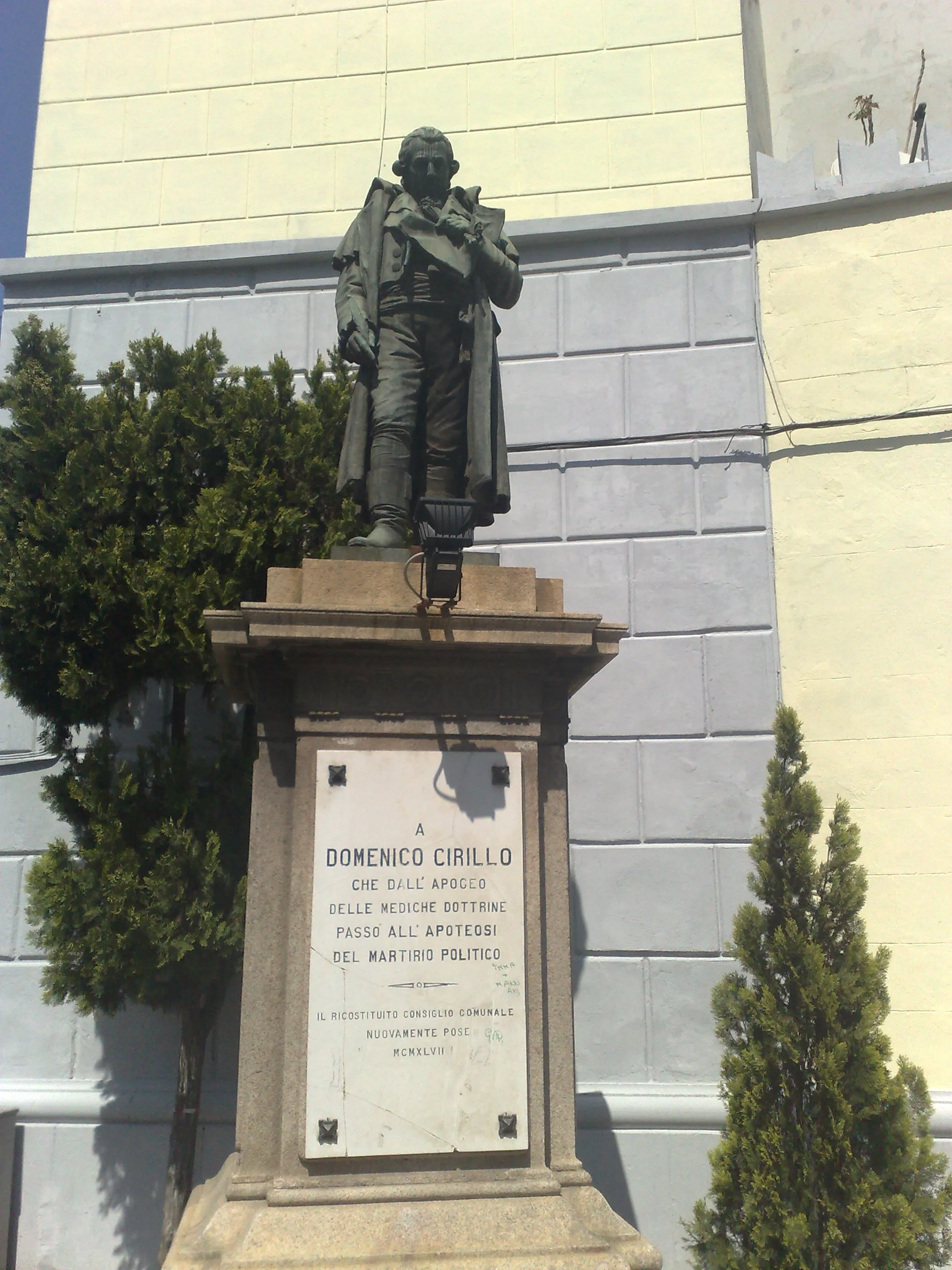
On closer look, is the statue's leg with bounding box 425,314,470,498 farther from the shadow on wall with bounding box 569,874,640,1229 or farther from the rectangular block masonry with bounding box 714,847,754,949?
the rectangular block masonry with bounding box 714,847,754,949

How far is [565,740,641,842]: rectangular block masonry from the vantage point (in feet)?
24.6

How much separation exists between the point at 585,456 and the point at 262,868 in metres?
4.81

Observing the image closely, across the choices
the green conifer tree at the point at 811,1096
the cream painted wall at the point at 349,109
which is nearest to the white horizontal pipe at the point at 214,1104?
the green conifer tree at the point at 811,1096

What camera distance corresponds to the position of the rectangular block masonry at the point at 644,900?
7.24 metres

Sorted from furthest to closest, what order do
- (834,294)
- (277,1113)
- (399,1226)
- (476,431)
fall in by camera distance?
1. (834,294)
2. (476,431)
3. (277,1113)
4. (399,1226)

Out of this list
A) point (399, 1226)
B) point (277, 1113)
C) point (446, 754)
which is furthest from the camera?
point (446, 754)

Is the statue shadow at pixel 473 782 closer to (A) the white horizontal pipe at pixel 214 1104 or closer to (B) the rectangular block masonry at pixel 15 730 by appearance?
(A) the white horizontal pipe at pixel 214 1104

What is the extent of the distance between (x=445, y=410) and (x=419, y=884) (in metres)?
2.04

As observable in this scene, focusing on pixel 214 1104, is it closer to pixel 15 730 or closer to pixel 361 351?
pixel 15 730

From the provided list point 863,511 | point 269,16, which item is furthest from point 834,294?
point 269,16

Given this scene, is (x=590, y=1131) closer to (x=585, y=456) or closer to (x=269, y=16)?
(x=585, y=456)

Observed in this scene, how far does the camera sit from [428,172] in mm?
4957

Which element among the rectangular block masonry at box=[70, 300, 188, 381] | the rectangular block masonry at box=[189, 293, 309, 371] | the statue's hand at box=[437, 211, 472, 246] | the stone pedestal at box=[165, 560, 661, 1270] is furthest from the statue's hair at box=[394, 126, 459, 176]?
the rectangular block masonry at box=[70, 300, 188, 381]

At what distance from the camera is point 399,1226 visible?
3711 millimetres
